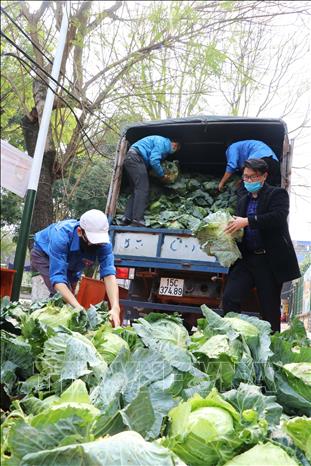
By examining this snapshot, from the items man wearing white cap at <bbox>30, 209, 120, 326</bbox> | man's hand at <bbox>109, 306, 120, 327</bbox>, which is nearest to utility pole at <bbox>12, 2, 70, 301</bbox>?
man's hand at <bbox>109, 306, 120, 327</bbox>

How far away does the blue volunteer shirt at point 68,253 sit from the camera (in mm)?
3979

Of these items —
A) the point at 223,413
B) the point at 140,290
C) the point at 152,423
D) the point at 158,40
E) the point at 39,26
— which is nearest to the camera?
the point at 152,423

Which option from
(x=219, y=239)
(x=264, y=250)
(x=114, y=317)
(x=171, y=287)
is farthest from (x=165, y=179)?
(x=114, y=317)

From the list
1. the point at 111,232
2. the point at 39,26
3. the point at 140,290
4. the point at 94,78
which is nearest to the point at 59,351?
the point at 39,26

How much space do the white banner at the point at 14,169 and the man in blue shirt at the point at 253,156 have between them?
16.2ft

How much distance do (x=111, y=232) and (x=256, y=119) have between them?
7.73ft

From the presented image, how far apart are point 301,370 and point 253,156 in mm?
4117

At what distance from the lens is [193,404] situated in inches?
58.5

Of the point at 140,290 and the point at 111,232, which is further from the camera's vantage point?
the point at 140,290

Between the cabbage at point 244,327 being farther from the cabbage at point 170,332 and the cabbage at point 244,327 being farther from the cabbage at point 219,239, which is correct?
the cabbage at point 219,239

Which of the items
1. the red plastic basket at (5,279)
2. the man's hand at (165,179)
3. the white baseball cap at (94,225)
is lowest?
the red plastic basket at (5,279)

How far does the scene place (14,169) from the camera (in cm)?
105

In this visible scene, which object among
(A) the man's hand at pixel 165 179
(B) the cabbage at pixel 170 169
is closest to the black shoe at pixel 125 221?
(A) the man's hand at pixel 165 179

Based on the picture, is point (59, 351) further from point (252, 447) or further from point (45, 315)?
point (252, 447)
